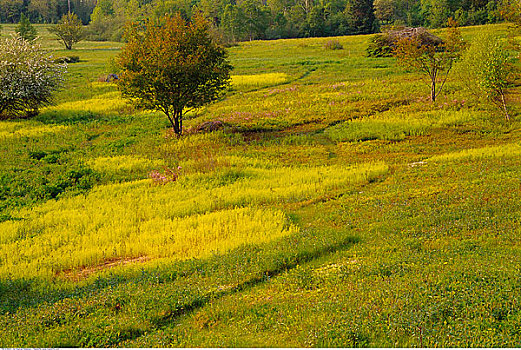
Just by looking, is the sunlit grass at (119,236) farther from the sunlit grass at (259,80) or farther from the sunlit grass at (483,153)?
the sunlit grass at (259,80)

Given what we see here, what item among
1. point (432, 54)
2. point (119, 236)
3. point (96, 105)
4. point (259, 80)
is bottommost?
point (119, 236)

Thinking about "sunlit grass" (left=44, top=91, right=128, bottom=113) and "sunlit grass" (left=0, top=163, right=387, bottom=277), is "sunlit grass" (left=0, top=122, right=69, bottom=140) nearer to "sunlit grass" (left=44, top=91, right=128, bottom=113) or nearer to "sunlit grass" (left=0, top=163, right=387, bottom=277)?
"sunlit grass" (left=44, top=91, right=128, bottom=113)

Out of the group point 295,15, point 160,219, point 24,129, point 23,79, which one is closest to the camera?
point 160,219

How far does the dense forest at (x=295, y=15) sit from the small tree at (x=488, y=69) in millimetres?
52824

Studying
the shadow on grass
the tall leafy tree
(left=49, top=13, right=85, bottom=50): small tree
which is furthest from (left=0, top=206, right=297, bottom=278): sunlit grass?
(left=49, top=13, right=85, bottom=50): small tree

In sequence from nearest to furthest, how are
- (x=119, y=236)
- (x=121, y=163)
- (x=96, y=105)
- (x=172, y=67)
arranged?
(x=119, y=236), (x=121, y=163), (x=172, y=67), (x=96, y=105)

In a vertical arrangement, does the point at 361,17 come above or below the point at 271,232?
Result: above

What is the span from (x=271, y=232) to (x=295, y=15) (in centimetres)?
11743

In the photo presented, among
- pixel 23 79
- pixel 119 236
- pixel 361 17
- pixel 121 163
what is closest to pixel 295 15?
pixel 361 17

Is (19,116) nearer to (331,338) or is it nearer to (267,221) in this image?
(267,221)

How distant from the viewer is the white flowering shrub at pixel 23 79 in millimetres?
37562

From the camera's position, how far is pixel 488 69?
91.0 feet

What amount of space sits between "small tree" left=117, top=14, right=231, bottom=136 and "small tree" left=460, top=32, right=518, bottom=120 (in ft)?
51.2

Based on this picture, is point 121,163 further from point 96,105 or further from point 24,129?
point 96,105
